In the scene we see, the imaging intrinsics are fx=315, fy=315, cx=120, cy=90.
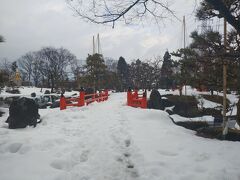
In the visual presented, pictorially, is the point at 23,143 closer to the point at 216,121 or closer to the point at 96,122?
the point at 96,122

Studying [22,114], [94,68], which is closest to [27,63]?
[94,68]

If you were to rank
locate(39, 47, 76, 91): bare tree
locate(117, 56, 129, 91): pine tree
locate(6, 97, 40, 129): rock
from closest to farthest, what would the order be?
locate(6, 97, 40, 129): rock
locate(117, 56, 129, 91): pine tree
locate(39, 47, 76, 91): bare tree

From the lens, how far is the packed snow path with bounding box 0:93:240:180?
5.69 meters

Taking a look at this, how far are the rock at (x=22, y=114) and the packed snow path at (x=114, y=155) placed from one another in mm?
615

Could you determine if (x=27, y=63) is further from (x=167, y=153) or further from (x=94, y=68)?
(x=167, y=153)

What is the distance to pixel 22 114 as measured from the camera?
1045 centimetres

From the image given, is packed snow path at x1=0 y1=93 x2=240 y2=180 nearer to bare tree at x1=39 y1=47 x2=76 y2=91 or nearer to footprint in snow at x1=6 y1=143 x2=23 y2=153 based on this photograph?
footprint in snow at x1=6 y1=143 x2=23 y2=153

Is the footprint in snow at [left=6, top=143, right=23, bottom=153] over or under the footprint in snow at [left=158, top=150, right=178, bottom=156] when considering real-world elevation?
over

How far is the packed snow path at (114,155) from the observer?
5.69m

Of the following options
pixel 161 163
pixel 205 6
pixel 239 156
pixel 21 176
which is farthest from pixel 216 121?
pixel 21 176

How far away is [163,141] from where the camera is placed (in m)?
8.30

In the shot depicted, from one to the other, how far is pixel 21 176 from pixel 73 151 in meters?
1.86

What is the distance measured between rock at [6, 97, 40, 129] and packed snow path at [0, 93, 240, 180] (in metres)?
0.61

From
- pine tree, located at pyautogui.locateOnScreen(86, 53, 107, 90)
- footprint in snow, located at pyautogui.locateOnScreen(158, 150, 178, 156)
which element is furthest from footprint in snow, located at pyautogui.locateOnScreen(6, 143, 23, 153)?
pine tree, located at pyautogui.locateOnScreen(86, 53, 107, 90)
